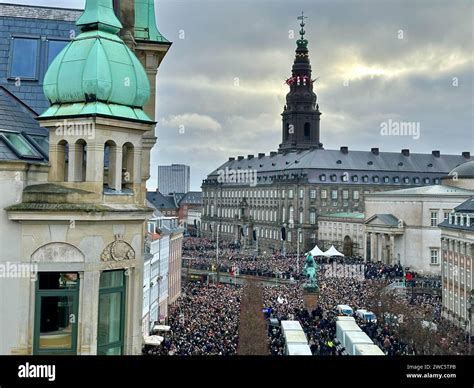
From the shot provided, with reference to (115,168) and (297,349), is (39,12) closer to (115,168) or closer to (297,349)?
(115,168)

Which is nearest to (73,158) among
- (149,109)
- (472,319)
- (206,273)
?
(149,109)

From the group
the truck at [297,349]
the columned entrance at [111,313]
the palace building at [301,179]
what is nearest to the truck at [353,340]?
the truck at [297,349]

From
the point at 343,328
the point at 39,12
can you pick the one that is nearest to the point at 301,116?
the point at 343,328

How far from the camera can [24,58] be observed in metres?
9.88

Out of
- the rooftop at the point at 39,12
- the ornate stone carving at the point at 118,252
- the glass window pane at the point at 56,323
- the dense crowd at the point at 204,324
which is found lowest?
the dense crowd at the point at 204,324

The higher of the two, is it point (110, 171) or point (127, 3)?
point (127, 3)

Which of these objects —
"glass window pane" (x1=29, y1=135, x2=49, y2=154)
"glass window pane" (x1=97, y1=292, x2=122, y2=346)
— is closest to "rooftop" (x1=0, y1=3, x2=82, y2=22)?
"glass window pane" (x1=29, y1=135, x2=49, y2=154)

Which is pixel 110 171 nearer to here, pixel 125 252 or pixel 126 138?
pixel 126 138

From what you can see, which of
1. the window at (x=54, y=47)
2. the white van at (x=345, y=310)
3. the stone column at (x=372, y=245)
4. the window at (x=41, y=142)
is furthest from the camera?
the stone column at (x=372, y=245)

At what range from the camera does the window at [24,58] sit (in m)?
9.73

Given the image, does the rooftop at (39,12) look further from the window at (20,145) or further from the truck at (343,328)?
the truck at (343,328)

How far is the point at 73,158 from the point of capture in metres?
7.70
